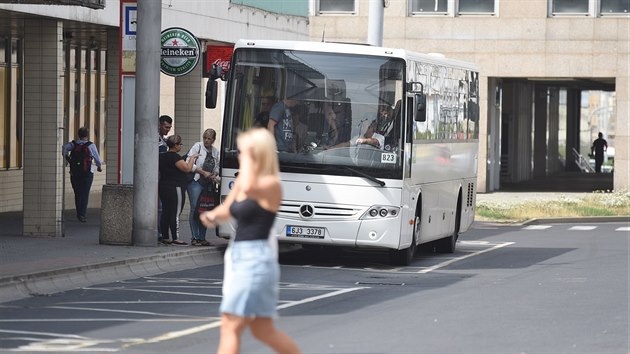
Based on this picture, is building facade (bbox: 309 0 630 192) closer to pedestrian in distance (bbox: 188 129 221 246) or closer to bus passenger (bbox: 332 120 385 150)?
pedestrian in distance (bbox: 188 129 221 246)

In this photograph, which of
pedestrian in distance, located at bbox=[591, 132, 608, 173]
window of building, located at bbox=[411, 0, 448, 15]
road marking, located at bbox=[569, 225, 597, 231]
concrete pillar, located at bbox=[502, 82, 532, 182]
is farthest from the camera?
pedestrian in distance, located at bbox=[591, 132, 608, 173]

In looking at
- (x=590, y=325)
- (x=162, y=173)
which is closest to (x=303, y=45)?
(x=162, y=173)

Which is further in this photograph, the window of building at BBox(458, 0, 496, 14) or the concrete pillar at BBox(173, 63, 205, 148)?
the window of building at BBox(458, 0, 496, 14)

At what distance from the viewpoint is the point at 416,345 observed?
42.1 ft

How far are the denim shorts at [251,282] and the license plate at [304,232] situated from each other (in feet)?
38.0

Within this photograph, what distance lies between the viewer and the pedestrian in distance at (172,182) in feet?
73.4

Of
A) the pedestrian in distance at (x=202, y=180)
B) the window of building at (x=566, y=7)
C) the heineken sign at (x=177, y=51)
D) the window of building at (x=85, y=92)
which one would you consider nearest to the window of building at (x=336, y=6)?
the window of building at (x=566, y=7)

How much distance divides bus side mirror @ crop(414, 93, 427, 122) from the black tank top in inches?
469

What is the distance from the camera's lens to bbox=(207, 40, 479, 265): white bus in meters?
21.2

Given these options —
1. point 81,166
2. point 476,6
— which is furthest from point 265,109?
point 476,6

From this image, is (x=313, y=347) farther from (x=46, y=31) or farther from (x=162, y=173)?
(x=46, y=31)

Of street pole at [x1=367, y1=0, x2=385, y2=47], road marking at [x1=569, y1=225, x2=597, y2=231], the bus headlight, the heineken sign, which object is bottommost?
road marking at [x1=569, y1=225, x2=597, y2=231]

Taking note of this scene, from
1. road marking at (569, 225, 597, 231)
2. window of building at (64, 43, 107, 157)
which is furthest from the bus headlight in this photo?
road marking at (569, 225, 597, 231)

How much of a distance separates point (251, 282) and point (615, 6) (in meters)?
40.1
